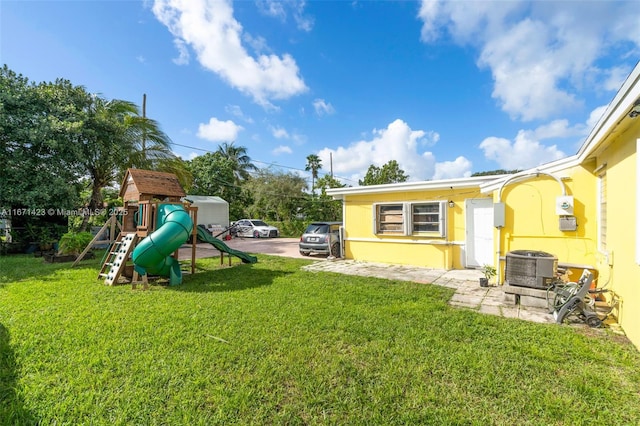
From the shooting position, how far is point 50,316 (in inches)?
159

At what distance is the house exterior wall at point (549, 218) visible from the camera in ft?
16.3

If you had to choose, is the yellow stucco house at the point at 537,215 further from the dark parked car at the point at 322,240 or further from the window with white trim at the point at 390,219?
the dark parked car at the point at 322,240

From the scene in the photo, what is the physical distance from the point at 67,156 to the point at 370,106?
14064 mm

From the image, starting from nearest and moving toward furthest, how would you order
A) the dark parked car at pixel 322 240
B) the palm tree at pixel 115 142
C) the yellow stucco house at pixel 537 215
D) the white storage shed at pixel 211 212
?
the yellow stucco house at pixel 537 215 → the dark parked car at pixel 322 240 → the palm tree at pixel 115 142 → the white storage shed at pixel 211 212

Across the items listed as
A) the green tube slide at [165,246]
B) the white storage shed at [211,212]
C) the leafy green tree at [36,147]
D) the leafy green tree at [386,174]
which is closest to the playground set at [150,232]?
the green tube slide at [165,246]

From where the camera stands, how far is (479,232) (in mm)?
7781

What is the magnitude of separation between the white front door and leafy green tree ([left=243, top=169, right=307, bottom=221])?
16.5m

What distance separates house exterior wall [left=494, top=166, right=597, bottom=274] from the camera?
16.3 ft

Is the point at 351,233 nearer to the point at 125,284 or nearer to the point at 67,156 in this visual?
the point at 125,284

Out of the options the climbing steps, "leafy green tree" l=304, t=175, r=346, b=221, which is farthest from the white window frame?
"leafy green tree" l=304, t=175, r=346, b=221

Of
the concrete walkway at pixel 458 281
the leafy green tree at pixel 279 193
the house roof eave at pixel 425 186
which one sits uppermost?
the leafy green tree at pixel 279 193

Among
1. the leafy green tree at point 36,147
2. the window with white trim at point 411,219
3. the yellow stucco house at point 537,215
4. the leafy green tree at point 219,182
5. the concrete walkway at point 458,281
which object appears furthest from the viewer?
the leafy green tree at point 219,182

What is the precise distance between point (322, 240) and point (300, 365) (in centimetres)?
793

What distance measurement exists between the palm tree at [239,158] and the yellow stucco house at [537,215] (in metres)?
23.0
